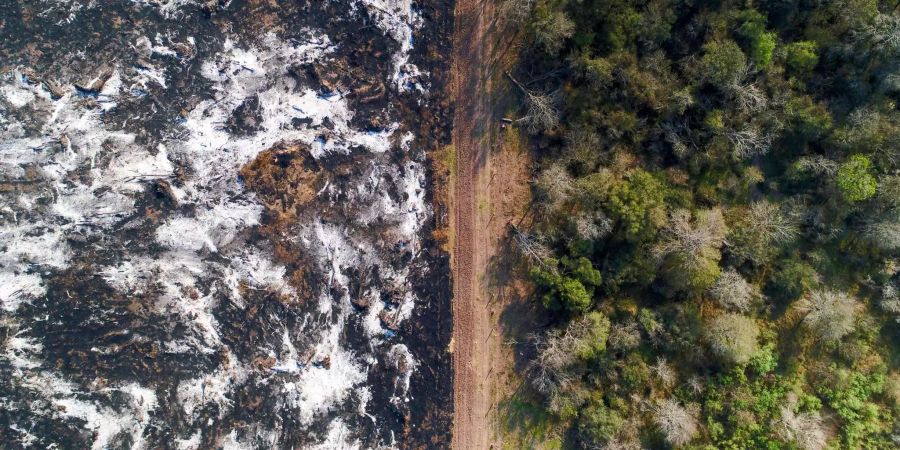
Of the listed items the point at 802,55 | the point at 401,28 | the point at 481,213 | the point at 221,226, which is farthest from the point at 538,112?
the point at 221,226

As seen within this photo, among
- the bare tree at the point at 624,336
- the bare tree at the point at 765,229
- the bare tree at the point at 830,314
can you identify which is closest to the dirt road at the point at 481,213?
the bare tree at the point at 624,336

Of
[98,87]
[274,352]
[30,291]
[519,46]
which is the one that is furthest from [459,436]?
[98,87]

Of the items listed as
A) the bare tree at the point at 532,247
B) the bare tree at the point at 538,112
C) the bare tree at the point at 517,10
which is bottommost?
the bare tree at the point at 532,247

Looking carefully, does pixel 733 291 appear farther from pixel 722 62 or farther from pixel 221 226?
pixel 221 226

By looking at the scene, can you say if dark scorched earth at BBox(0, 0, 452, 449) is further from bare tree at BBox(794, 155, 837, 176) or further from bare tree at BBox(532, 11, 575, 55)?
bare tree at BBox(794, 155, 837, 176)

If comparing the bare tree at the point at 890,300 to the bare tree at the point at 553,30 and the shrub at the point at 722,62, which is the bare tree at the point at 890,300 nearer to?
the shrub at the point at 722,62

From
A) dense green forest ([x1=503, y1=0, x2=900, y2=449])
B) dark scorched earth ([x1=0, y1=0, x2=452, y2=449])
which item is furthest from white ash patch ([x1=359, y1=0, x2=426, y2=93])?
dense green forest ([x1=503, y1=0, x2=900, y2=449])
